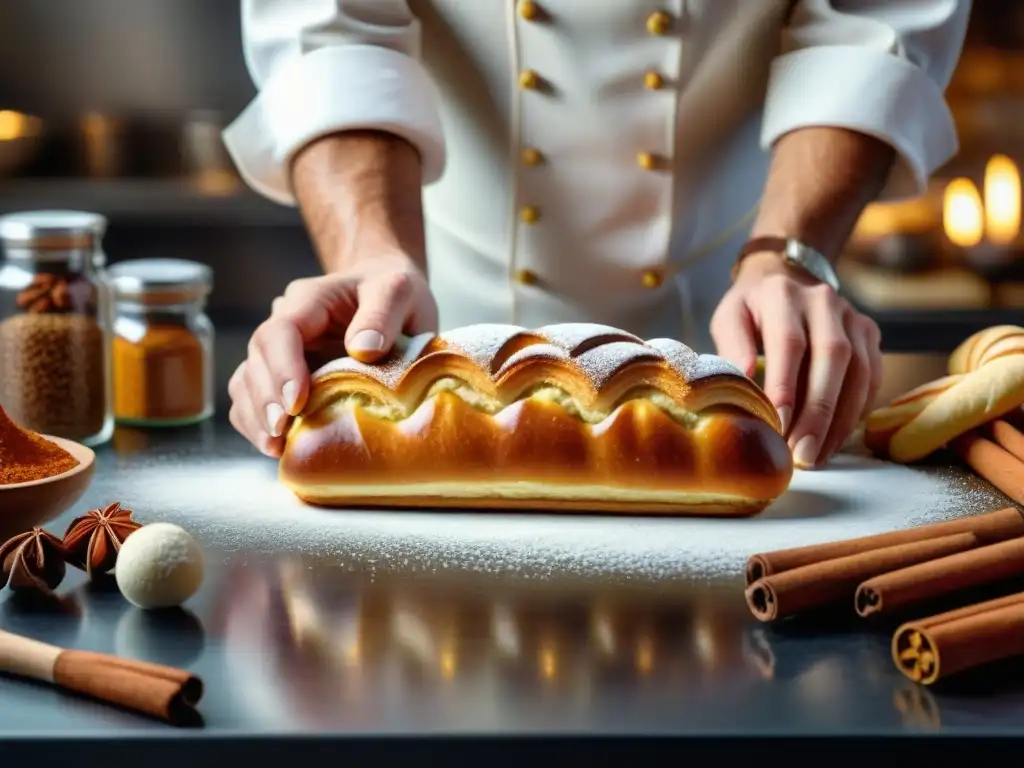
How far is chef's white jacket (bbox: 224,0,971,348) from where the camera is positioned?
5.06 feet

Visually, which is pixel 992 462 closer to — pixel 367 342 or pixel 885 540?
pixel 885 540

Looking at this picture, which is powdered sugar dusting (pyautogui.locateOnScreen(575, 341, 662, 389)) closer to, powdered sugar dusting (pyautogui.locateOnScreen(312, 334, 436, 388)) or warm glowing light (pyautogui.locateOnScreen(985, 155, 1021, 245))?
powdered sugar dusting (pyautogui.locateOnScreen(312, 334, 436, 388))

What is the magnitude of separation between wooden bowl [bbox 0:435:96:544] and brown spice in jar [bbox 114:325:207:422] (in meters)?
0.40

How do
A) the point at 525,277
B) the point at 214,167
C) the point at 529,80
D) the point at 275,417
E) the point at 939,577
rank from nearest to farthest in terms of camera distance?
the point at 939,577, the point at 275,417, the point at 529,80, the point at 525,277, the point at 214,167

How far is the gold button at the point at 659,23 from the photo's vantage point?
62.2 inches

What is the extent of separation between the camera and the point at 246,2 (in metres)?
1.62

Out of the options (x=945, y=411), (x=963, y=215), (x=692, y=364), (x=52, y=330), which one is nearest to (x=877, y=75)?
(x=945, y=411)

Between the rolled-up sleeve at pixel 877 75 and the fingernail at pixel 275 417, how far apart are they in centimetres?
75

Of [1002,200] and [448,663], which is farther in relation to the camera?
[1002,200]

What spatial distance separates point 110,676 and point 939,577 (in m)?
0.47

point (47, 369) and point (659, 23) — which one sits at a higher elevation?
point (659, 23)

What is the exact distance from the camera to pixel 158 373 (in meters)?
1.34

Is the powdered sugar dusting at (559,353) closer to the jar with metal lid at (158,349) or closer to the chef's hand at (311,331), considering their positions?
the chef's hand at (311,331)

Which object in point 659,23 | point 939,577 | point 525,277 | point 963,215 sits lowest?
point 963,215
